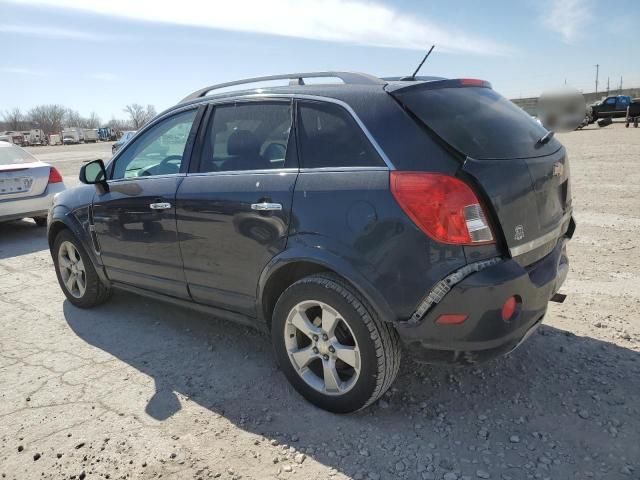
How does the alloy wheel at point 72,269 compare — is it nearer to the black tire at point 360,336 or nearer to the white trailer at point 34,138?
the black tire at point 360,336

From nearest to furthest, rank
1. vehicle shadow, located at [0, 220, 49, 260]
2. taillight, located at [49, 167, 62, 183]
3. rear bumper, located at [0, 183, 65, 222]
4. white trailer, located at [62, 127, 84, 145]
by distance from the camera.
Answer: vehicle shadow, located at [0, 220, 49, 260] → rear bumper, located at [0, 183, 65, 222] → taillight, located at [49, 167, 62, 183] → white trailer, located at [62, 127, 84, 145]

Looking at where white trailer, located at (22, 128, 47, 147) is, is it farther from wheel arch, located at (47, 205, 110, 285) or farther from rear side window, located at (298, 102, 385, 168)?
rear side window, located at (298, 102, 385, 168)

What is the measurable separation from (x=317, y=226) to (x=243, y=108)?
1142mm

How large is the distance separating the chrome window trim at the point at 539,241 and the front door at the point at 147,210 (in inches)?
87.6

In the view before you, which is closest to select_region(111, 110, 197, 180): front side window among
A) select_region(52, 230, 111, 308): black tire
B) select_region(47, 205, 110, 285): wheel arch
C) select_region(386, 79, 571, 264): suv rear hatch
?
select_region(47, 205, 110, 285): wheel arch

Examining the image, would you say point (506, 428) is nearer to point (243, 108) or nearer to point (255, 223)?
point (255, 223)

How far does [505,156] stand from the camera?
2549 mm

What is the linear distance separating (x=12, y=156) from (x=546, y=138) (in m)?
8.21

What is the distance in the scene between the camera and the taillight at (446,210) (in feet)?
7.54

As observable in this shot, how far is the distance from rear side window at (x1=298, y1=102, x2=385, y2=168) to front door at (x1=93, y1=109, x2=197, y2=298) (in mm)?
1060

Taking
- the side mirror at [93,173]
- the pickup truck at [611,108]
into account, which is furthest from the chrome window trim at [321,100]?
the pickup truck at [611,108]

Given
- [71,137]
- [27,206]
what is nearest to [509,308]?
[27,206]

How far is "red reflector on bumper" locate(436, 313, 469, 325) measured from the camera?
233 centimetres

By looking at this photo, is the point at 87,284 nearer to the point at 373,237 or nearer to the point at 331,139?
the point at 331,139
